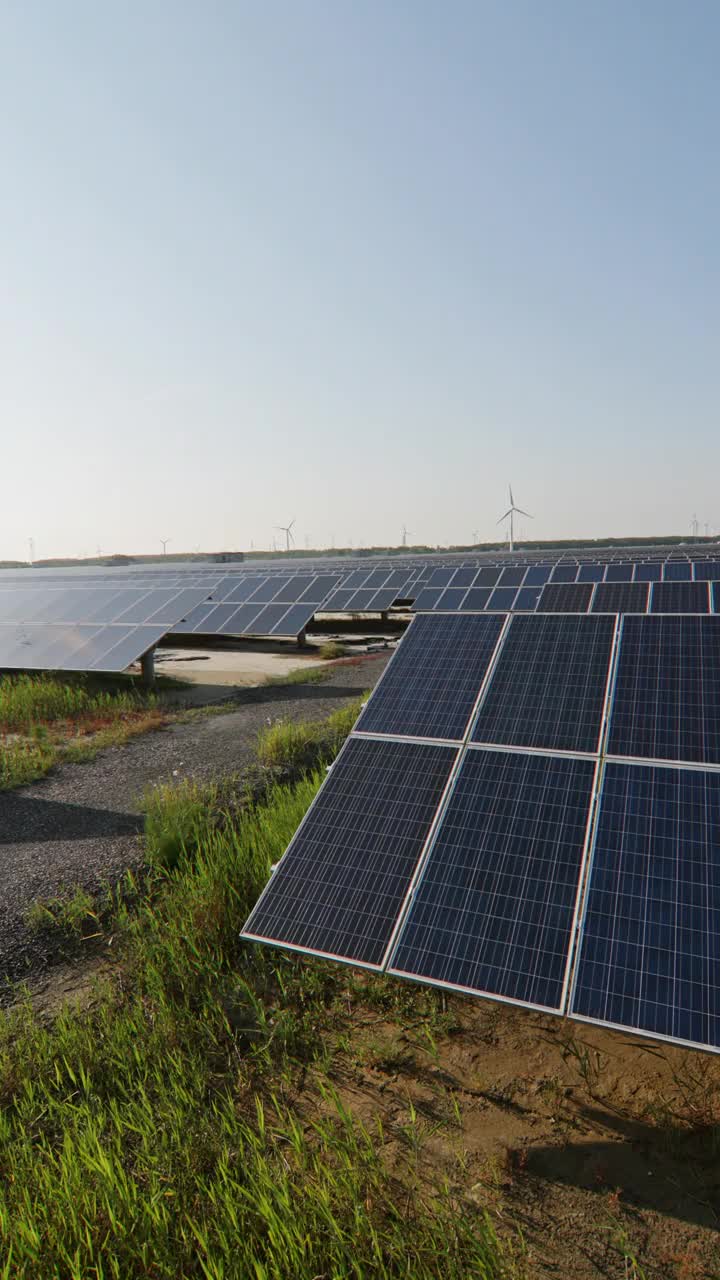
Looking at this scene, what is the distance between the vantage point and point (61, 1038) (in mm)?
5332

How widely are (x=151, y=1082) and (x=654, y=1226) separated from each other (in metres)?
3.32

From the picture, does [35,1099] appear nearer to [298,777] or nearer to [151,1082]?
[151,1082]

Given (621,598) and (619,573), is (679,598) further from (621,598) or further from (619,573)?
(619,573)

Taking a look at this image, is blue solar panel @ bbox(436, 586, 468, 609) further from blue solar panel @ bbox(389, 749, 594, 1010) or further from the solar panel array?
blue solar panel @ bbox(389, 749, 594, 1010)

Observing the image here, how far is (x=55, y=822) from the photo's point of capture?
1062cm

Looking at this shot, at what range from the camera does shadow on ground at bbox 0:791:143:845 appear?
10047 millimetres

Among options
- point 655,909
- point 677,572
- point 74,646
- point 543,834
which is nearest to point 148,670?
point 74,646

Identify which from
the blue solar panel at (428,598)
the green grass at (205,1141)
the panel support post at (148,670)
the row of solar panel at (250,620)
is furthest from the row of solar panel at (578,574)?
the green grass at (205,1141)

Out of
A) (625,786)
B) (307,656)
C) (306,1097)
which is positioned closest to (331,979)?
(306,1097)

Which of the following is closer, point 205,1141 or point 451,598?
point 205,1141

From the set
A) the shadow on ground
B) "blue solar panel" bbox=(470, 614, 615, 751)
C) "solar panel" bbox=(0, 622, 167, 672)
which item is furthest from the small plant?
"blue solar panel" bbox=(470, 614, 615, 751)

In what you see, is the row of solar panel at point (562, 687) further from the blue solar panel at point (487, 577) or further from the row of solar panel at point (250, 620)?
the blue solar panel at point (487, 577)

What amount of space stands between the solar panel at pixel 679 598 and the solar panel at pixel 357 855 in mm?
11207

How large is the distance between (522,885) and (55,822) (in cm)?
839
